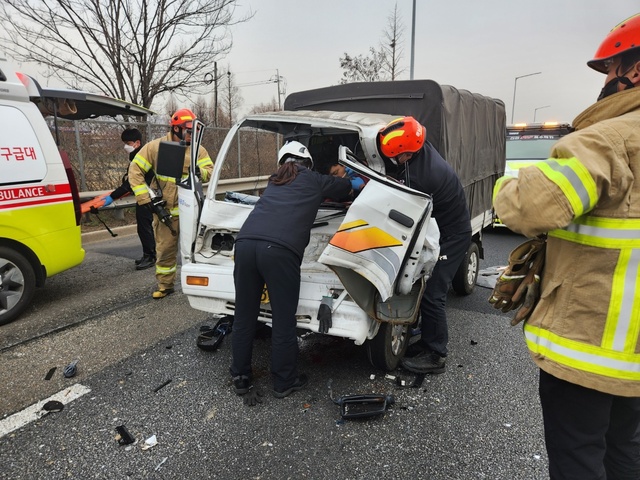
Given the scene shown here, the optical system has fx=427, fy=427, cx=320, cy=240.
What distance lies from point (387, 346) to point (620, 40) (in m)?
2.36

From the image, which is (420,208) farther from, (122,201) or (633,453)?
(122,201)

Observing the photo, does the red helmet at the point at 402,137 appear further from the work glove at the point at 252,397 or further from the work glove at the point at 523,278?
the work glove at the point at 252,397

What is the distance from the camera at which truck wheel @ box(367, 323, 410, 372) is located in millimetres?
3154

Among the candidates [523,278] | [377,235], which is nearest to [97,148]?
[377,235]

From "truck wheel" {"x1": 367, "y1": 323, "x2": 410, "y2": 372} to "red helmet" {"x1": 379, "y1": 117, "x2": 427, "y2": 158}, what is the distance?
4.22ft

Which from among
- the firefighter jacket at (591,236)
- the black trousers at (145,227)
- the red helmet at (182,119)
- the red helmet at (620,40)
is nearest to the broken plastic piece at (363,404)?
the firefighter jacket at (591,236)

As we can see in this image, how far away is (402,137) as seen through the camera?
10.0 ft

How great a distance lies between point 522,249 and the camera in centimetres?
165

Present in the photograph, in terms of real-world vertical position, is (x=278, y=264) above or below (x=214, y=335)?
above

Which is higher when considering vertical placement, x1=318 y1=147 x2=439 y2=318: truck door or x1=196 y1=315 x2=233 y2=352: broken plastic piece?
x1=318 y1=147 x2=439 y2=318: truck door

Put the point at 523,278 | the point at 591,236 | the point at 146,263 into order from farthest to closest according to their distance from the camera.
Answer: the point at 146,263
the point at 523,278
the point at 591,236

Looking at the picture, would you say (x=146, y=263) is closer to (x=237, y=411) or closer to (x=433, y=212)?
(x=237, y=411)

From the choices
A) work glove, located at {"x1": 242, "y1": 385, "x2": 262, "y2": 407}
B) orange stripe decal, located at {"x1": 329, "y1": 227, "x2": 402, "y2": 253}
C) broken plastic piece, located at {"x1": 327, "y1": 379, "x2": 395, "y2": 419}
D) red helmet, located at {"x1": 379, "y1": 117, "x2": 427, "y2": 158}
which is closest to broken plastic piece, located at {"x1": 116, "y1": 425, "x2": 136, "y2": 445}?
work glove, located at {"x1": 242, "y1": 385, "x2": 262, "y2": 407}

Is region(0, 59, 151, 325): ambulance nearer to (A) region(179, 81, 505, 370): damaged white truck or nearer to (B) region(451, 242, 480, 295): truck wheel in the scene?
(A) region(179, 81, 505, 370): damaged white truck
